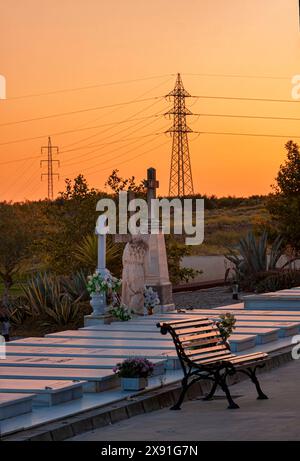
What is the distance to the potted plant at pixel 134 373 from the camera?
1286cm

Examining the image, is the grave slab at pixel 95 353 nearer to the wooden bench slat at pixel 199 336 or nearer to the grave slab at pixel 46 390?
the wooden bench slat at pixel 199 336

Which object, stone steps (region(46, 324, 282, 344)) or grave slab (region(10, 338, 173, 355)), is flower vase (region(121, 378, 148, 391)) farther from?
stone steps (region(46, 324, 282, 344))

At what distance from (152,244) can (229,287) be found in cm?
1241

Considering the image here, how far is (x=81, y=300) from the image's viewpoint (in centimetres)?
2739

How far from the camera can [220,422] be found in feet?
36.1

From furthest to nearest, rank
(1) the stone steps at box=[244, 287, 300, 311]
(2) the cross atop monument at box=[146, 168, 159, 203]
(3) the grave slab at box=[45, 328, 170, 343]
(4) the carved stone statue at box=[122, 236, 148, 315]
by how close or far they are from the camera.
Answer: (1) the stone steps at box=[244, 287, 300, 311], (2) the cross atop monument at box=[146, 168, 159, 203], (4) the carved stone statue at box=[122, 236, 148, 315], (3) the grave slab at box=[45, 328, 170, 343]

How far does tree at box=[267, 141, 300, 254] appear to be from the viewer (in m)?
41.4

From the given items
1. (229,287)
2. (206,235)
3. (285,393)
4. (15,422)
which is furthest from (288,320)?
(206,235)

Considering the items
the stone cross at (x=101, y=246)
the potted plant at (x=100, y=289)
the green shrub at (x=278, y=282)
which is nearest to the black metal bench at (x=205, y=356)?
the potted plant at (x=100, y=289)

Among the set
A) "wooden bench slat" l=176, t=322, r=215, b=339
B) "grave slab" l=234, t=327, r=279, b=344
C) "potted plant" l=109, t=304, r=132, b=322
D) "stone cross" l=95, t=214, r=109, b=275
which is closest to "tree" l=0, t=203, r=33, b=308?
"stone cross" l=95, t=214, r=109, b=275

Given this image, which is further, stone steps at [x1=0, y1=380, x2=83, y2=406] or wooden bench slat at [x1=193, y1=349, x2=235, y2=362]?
wooden bench slat at [x1=193, y1=349, x2=235, y2=362]

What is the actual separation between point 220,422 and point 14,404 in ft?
6.23

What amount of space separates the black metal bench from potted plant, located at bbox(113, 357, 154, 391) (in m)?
0.47

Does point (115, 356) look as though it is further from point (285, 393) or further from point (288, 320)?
point (288, 320)
